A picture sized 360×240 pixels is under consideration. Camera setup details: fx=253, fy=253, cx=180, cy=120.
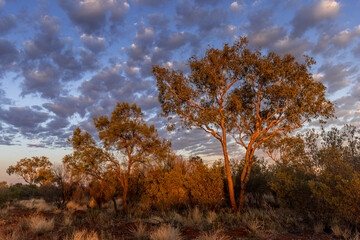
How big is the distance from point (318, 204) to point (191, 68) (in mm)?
10920

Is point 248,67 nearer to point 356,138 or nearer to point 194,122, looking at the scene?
point 194,122

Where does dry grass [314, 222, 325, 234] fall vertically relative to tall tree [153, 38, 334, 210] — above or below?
below

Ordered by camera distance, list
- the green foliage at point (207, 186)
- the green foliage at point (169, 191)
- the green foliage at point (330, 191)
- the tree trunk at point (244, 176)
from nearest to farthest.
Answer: the green foliage at point (330, 191)
the tree trunk at point (244, 176)
the green foliage at point (207, 186)
the green foliage at point (169, 191)

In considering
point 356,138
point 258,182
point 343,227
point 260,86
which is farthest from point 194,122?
point 356,138

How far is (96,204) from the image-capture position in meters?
23.6

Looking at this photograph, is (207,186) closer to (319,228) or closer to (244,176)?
(244,176)

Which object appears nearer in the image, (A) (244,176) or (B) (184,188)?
(A) (244,176)

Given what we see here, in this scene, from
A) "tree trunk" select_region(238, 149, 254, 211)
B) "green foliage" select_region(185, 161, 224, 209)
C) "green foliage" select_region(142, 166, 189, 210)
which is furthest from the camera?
"green foliage" select_region(142, 166, 189, 210)

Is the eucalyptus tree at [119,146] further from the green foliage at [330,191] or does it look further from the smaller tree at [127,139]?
the green foliage at [330,191]

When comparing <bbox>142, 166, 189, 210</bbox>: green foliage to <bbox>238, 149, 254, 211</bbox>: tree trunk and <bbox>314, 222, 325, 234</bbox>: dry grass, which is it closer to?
<bbox>238, 149, 254, 211</bbox>: tree trunk

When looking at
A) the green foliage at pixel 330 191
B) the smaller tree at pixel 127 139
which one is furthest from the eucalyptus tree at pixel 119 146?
the green foliage at pixel 330 191

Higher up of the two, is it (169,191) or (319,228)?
(169,191)

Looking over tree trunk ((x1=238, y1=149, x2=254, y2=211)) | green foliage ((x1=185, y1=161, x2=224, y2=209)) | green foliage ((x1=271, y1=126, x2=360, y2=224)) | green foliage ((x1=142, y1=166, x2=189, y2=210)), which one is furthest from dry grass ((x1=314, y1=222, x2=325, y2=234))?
green foliage ((x1=142, y1=166, x2=189, y2=210))

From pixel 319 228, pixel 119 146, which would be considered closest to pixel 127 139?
pixel 119 146
